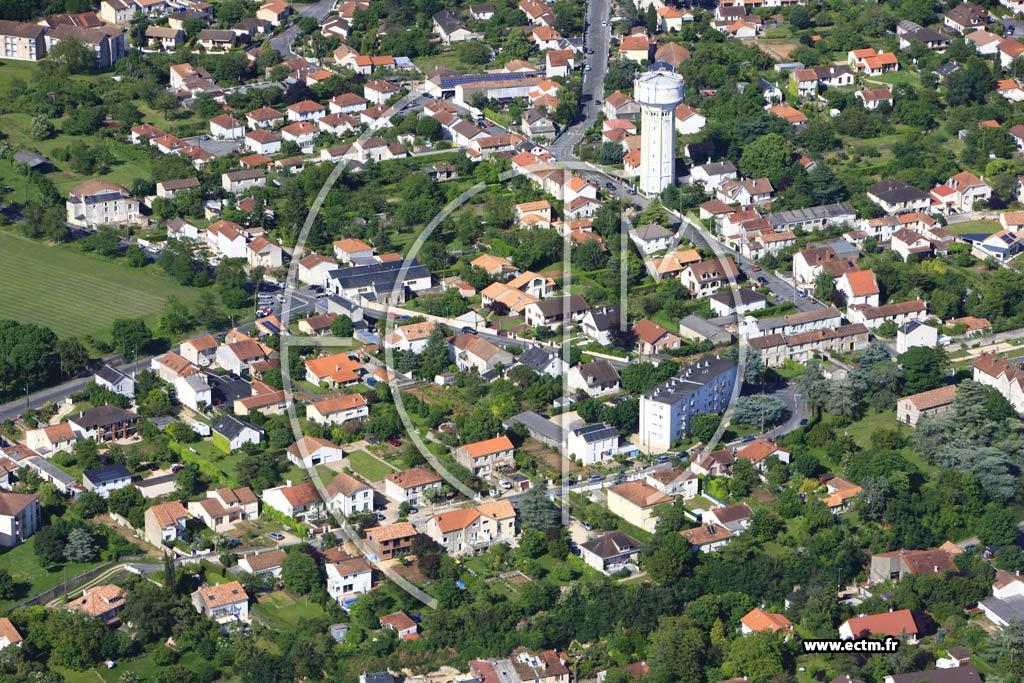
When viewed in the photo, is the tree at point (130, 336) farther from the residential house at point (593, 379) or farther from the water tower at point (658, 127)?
the water tower at point (658, 127)

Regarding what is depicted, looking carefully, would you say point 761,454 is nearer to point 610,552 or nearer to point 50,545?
point 610,552

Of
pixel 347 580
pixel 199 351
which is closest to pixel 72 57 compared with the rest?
pixel 199 351

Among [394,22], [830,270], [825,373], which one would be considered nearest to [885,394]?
[825,373]

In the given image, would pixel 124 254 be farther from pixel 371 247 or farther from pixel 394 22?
pixel 394 22

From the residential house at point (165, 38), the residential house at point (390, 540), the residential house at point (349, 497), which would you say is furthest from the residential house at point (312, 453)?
the residential house at point (165, 38)

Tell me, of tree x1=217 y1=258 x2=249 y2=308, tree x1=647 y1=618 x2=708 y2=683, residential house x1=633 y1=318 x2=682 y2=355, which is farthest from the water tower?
tree x1=647 y1=618 x2=708 y2=683

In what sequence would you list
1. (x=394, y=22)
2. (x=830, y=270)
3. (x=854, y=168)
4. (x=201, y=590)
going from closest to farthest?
1. (x=201, y=590)
2. (x=830, y=270)
3. (x=854, y=168)
4. (x=394, y=22)
